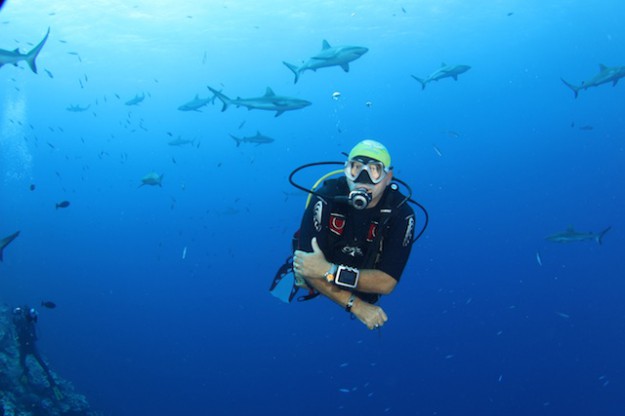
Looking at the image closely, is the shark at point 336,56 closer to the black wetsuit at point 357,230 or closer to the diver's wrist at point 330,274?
the black wetsuit at point 357,230

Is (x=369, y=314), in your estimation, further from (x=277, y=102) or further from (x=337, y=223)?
(x=277, y=102)

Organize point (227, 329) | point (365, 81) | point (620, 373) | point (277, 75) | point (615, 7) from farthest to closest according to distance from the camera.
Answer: point (365, 81) < point (277, 75) < point (615, 7) < point (227, 329) < point (620, 373)

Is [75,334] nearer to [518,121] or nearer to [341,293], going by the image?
[341,293]

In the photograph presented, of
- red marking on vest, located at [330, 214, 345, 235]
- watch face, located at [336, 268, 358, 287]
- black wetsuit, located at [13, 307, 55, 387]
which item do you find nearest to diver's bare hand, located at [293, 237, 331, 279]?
watch face, located at [336, 268, 358, 287]

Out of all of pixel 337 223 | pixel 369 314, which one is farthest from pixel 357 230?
pixel 369 314

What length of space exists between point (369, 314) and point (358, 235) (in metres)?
0.66

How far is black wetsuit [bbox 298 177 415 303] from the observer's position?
11.6ft

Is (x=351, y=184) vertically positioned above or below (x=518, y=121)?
above

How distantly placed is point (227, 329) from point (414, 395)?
2049 cm

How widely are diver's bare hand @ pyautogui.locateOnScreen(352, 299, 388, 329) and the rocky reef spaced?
36.4 ft

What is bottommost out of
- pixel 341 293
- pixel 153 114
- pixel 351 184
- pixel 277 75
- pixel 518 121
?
pixel 518 121

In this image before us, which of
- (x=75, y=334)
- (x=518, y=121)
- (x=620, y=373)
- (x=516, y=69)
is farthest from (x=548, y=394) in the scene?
(x=518, y=121)

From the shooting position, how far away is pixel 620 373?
26359mm

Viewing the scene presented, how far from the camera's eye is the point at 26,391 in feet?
40.2
